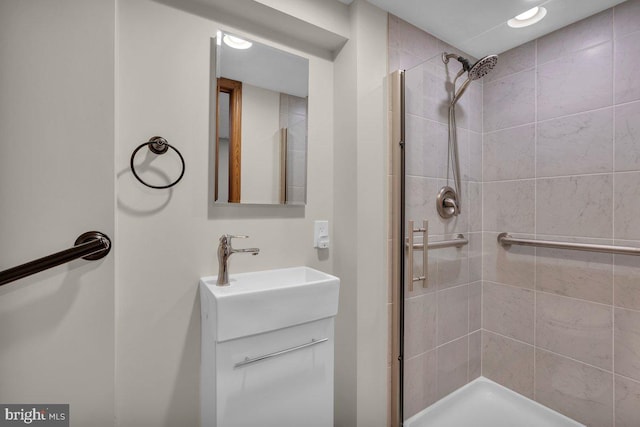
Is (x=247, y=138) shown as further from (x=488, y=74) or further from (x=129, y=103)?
(x=488, y=74)

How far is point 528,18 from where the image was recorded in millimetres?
1295

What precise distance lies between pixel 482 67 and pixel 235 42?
111 cm

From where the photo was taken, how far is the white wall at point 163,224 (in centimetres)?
104

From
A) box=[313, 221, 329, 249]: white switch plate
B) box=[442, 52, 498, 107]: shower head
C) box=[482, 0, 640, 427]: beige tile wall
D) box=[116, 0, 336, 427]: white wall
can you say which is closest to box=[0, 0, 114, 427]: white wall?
box=[116, 0, 336, 427]: white wall

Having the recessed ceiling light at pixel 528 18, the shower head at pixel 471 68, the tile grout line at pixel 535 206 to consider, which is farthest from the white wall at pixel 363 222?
the tile grout line at pixel 535 206

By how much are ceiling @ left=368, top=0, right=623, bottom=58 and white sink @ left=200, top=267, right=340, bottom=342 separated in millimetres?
1314

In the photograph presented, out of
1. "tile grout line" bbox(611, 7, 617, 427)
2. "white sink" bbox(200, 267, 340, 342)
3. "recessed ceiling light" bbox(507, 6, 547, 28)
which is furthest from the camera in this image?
"recessed ceiling light" bbox(507, 6, 547, 28)

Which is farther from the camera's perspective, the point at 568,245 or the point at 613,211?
the point at 568,245

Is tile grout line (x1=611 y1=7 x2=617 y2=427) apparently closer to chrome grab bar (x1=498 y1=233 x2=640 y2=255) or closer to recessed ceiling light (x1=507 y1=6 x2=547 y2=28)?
chrome grab bar (x1=498 y1=233 x2=640 y2=255)

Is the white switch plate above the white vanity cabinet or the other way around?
above

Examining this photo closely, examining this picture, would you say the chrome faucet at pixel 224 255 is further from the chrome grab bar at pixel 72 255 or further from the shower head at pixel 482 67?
the shower head at pixel 482 67

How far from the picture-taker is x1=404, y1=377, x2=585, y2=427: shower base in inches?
53.7

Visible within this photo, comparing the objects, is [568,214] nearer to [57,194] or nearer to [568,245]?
[568,245]

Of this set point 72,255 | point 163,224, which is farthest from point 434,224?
point 72,255
